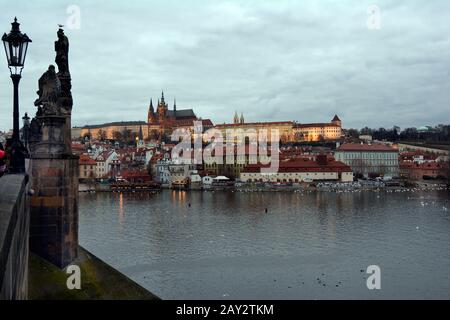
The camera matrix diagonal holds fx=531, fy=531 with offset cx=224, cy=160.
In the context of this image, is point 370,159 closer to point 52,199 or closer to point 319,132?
point 319,132

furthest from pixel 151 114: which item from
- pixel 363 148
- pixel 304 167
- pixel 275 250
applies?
pixel 275 250

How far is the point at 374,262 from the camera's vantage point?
2670 cm

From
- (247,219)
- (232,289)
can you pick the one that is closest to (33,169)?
(232,289)

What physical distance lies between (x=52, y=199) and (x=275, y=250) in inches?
852

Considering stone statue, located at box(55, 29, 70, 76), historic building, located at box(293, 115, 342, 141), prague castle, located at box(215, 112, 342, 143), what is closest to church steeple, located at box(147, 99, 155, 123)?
prague castle, located at box(215, 112, 342, 143)

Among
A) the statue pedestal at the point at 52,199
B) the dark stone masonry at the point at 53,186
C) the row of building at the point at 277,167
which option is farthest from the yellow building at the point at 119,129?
the statue pedestal at the point at 52,199

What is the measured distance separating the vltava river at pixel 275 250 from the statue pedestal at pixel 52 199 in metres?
11.1

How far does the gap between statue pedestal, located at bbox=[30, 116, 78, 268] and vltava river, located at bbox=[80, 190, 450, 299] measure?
36.6ft

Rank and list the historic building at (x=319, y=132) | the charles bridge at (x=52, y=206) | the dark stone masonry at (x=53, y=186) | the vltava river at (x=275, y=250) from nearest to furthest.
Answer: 1. the charles bridge at (x=52, y=206)
2. the dark stone masonry at (x=53, y=186)
3. the vltava river at (x=275, y=250)
4. the historic building at (x=319, y=132)

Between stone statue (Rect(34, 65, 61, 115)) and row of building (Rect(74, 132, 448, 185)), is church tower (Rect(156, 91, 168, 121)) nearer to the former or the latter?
row of building (Rect(74, 132, 448, 185))

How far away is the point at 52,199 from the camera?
9234 millimetres

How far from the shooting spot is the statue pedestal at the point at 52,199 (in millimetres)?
9125

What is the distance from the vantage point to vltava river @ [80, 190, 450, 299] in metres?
21.5

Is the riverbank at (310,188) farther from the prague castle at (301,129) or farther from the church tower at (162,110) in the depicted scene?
the church tower at (162,110)
